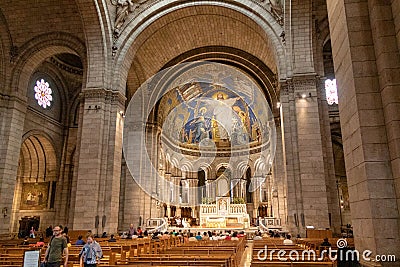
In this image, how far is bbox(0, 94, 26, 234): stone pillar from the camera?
53.9 ft

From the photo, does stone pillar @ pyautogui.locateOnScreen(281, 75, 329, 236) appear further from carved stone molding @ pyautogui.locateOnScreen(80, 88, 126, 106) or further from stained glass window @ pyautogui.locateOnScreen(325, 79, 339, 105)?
stained glass window @ pyautogui.locateOnScreen(325, 79, 339, 105)

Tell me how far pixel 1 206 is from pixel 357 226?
1674 cm

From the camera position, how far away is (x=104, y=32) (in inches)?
672

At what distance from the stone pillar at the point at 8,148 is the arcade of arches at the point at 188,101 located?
58mm

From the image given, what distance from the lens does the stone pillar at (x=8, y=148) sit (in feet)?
53.9

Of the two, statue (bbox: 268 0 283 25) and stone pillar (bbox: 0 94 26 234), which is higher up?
statue (bbox: 268 0 283 25)

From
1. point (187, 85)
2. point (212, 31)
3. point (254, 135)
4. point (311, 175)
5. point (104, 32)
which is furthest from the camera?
point (254, 135)

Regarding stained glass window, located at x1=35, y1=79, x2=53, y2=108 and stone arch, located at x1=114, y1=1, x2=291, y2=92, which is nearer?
stone arch, located at x1=114, y1=1, x2=291, y2=92

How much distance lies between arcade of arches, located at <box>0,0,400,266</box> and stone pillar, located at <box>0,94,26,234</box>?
0.19ft

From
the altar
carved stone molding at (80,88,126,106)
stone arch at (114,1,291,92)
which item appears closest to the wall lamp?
carved stone molding at (80,88,126,106)

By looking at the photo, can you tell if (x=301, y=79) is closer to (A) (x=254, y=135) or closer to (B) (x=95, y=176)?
(B) (x=95, y=176)

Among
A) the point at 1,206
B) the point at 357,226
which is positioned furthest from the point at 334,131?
the point at 1,206

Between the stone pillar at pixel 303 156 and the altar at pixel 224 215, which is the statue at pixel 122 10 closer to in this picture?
the stone pillar at pixel 303 156

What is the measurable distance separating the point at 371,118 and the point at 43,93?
2293 centimetres
